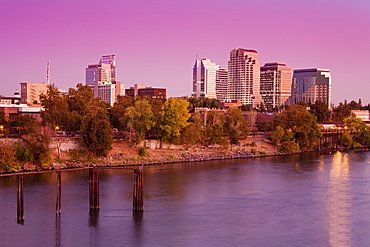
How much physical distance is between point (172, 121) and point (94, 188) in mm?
29763

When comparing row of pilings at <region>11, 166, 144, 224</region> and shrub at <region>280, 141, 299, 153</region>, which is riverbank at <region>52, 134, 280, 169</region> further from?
row of pilings at <region>11, 166, 144, 224</region>

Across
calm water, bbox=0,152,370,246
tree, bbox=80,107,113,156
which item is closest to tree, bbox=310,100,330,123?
calm water, bbox=0,152,370,246

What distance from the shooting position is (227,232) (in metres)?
26.5

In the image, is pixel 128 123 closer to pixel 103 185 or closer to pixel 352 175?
pixel 103 185

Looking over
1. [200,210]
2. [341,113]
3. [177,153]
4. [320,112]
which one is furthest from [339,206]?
[341,113]

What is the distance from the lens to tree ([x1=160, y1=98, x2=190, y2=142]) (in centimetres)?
5878

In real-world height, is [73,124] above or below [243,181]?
above

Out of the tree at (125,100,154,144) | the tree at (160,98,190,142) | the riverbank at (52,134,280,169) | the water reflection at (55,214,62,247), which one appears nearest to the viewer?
the water reflection at (55,214,62,247)

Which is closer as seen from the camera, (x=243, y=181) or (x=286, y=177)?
(x=243, y=181)

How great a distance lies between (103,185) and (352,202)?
63.5 feet

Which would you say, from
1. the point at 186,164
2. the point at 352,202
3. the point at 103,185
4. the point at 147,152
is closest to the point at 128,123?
the point at 147,152

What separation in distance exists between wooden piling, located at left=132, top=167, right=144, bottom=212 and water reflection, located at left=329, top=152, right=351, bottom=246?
11.2 m

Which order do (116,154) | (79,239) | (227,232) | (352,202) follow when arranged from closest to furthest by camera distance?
(79,239) → (227,232) → (352,202) → (116,154)

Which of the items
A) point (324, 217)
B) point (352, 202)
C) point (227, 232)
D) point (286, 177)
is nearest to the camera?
point (227, 232)
